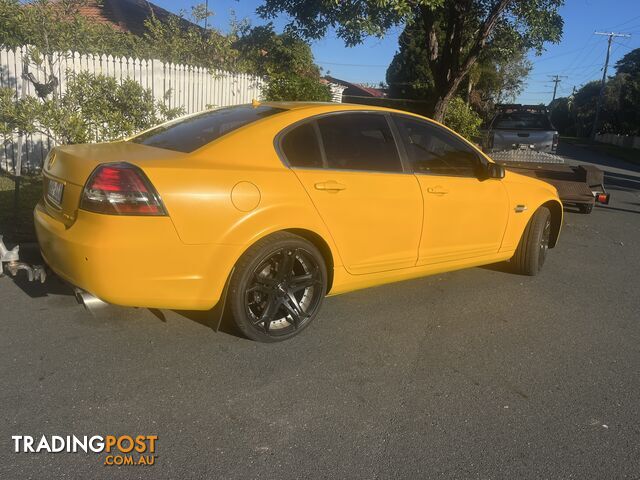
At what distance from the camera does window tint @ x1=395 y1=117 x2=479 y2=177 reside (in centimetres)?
446

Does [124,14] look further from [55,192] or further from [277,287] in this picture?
[277,287]

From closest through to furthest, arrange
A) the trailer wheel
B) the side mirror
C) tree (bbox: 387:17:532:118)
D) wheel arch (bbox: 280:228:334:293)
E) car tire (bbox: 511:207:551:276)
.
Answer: wheel arch (bbox: 280:228:334:293), the side mirror, car tire (bbox: 511:207:551:276), the trailer wheel, tree (bbox: 387:17:532:118)

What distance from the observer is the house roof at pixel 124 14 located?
18.3 m

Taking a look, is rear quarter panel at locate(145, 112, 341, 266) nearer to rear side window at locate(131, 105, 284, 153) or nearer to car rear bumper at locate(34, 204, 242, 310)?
car rear bumper at locate(34, 204, 242, 310)

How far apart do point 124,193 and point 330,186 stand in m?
1.31

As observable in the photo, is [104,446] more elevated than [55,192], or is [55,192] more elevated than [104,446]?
[55,192]

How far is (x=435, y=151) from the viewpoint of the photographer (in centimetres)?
473

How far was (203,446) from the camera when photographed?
271 cm

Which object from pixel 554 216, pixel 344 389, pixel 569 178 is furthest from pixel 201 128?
pixel 569 178

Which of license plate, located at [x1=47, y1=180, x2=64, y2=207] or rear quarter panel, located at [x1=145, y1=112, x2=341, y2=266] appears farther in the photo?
license plate, located at [x1=47, y1=180, x2=64, y2=207]

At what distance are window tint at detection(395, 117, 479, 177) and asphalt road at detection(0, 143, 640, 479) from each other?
1.11 meters

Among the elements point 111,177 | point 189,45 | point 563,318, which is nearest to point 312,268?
point 111,177

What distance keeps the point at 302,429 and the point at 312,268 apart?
4.04 feet

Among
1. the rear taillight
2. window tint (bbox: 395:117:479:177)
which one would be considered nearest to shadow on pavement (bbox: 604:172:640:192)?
window tint (bbox: 395:117:479:177)
